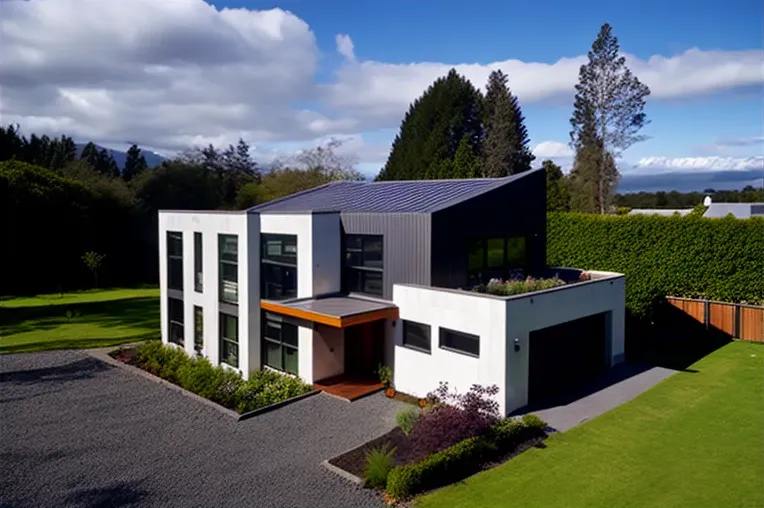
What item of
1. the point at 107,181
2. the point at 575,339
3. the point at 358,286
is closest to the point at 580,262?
the point at 575,339

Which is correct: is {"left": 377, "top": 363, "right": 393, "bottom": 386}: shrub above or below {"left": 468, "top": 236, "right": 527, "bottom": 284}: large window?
below

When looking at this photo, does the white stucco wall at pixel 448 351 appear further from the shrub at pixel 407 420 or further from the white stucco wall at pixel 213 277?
the white stucco wall at pixel 213 277

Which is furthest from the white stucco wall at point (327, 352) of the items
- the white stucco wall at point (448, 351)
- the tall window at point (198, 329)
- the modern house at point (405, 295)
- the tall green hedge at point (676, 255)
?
the tall green hedge at point (676, 255)

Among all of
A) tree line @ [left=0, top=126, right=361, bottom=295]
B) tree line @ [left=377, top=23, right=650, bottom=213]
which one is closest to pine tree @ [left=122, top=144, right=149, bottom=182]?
tree line @ [left=0, top=126, right=361, bottom=295]

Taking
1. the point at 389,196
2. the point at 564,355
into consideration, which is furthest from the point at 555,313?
the point at 389,196

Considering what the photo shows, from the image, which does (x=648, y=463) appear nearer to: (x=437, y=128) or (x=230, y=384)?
(x=230, y=384)

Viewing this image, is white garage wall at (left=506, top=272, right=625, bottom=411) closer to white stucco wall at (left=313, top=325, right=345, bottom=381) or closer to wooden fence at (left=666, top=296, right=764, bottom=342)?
white stucco wall at (left=313, top=325, right=345, bottom=381)
